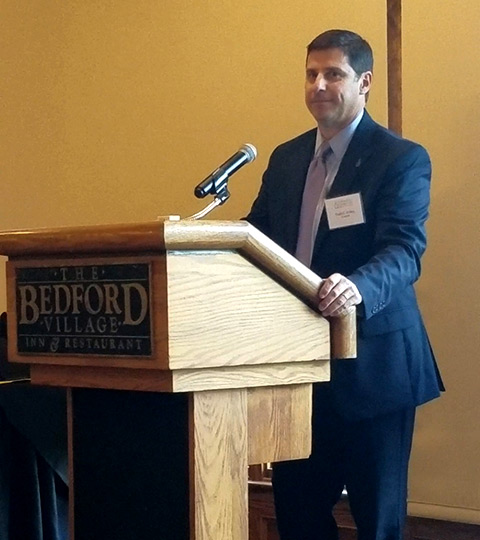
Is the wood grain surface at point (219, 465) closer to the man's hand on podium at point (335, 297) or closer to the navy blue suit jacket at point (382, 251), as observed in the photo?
the man's hand on podium at point (335, 297)

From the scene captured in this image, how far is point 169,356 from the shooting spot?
1.26 m

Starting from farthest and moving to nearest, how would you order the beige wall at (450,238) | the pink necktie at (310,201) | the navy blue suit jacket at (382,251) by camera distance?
the beige wall at (450,238), the pink necktie at (310,201), the navy blue suit jacket at (382,251)

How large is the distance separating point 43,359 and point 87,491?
21 cm

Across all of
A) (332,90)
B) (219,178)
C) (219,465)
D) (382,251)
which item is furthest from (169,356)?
(332,90)

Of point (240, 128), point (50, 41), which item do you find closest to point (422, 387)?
point (240, 128)

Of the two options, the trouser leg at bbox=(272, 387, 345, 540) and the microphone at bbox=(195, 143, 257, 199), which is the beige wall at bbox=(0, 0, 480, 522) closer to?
the trouser leg at bbox=(272, 387, 345, 540)

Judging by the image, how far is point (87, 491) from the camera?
1471mm

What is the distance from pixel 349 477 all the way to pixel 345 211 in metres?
0.58

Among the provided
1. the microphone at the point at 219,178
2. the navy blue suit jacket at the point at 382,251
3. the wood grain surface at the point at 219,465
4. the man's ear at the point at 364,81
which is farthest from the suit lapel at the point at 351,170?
the wood grain surface at the point at 219,465

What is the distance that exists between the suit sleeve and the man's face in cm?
20

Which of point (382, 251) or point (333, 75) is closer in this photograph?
point (382, 251)

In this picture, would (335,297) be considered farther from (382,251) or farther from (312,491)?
(312,491)

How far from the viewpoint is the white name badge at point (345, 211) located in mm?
2090

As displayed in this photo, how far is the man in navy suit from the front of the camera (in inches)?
80.6
